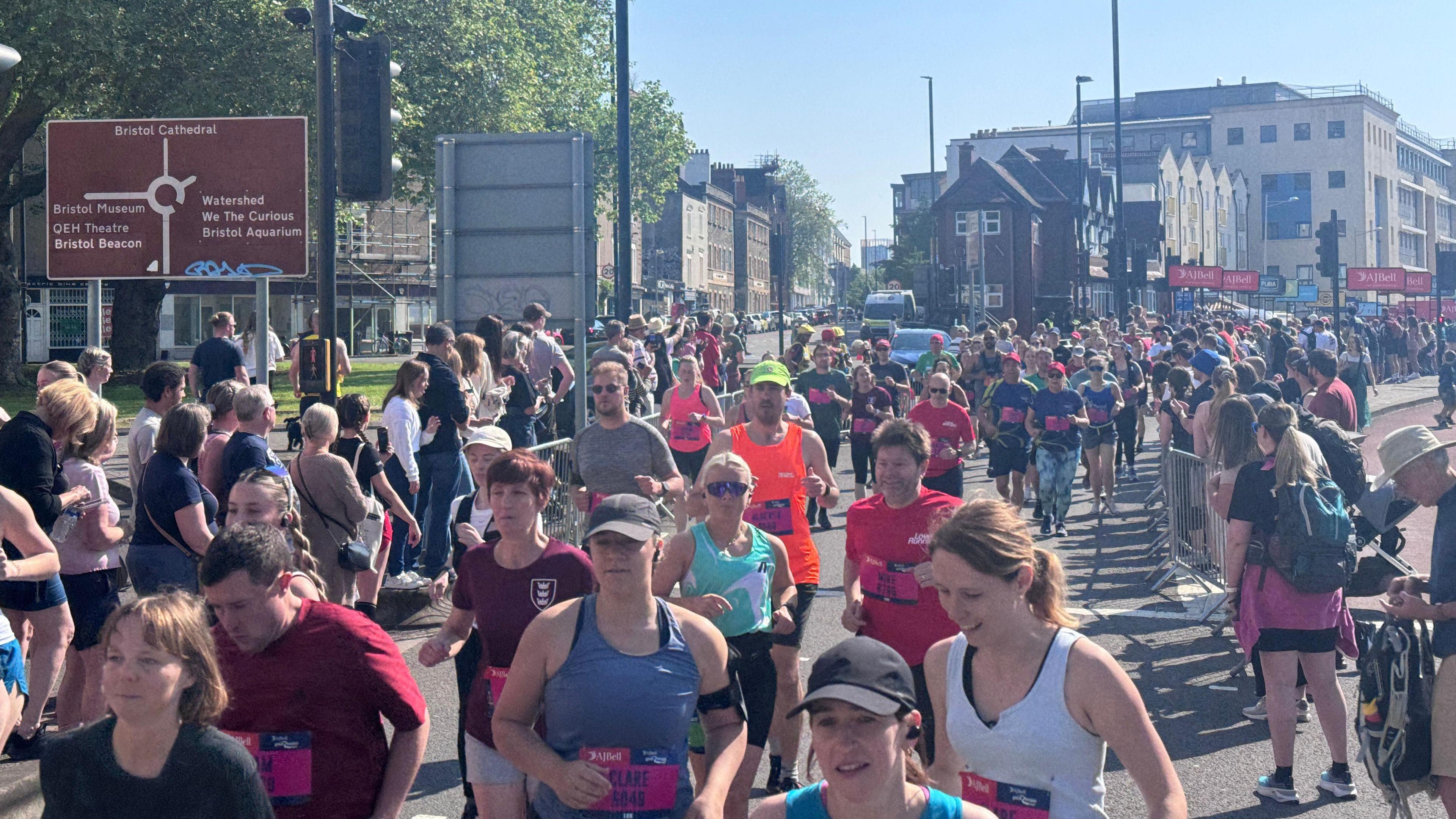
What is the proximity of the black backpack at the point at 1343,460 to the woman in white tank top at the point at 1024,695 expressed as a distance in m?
5.21

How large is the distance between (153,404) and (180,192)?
14.7 ft

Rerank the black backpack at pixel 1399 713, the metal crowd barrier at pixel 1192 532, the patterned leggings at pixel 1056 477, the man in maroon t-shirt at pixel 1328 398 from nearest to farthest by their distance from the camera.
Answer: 1. the black backpack at pixel 1399 713
2. the metal crowd barrier at pixel 1192 532
3. the man in maroon t-shirt at pixel 1328 398
4. the patterned leggings at pixel 1056 477

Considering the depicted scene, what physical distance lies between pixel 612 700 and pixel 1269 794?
3762 millimetres

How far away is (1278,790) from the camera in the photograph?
20.4 feet

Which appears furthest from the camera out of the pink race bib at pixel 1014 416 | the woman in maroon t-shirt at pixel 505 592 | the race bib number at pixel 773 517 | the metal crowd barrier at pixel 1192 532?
the pink race bib at pixel 1014 416

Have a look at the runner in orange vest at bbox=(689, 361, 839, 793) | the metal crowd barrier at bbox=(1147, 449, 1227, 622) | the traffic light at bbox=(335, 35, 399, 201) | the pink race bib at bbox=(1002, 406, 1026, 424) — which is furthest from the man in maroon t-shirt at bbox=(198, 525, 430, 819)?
the pink race bib at bbox=(1002, 406, 1026, 424)

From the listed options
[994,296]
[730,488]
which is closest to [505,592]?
[730,488]

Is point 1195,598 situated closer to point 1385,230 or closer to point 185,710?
point 185,710

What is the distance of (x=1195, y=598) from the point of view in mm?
11039

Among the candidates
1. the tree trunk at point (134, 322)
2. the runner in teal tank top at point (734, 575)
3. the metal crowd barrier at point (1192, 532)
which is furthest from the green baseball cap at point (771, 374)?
the tree trunk at point (134, 322)

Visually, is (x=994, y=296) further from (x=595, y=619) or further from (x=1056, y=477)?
(x=595, y=619)

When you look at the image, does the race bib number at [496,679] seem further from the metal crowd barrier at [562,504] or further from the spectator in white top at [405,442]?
the metal crowd barrier at [562,504]

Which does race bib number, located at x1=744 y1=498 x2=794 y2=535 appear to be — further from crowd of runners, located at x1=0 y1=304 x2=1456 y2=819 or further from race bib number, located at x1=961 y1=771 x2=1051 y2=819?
race bib number, located at x1=961 y1=771 x2=1051 y2=819

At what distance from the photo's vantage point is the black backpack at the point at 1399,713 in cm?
500
